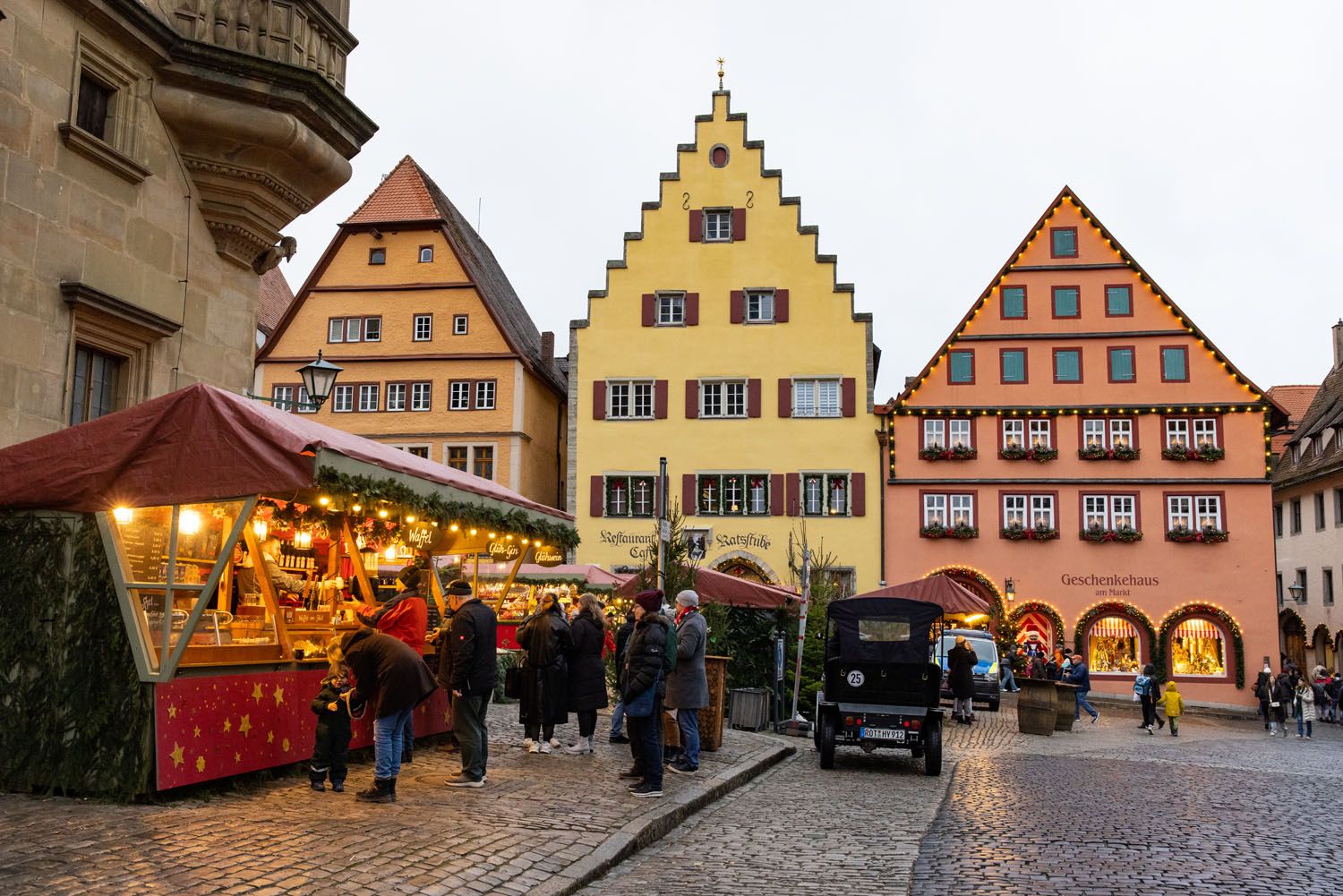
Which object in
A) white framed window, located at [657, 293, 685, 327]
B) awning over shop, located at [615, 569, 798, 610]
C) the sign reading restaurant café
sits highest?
white framed window, located at [657, 293, 685, 327]

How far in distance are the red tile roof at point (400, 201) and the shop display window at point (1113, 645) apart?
2356 cm

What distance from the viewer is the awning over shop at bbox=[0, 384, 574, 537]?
9359 mm

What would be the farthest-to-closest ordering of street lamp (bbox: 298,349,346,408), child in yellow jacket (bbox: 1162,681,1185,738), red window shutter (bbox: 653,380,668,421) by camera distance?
1. red window shutter (bbox: 653,380,668,421)
2. child in yellow jacket (bbox: 1162,681,1185,738)
3. street lamp (bbox: 298,349,346,408)

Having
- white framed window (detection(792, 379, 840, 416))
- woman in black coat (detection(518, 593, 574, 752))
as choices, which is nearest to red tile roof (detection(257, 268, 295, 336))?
white framed window (detection(792, 379, 840, 416))

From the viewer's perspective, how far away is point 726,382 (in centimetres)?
4056

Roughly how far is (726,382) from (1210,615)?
51.2 ft

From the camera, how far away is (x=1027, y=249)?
132ft

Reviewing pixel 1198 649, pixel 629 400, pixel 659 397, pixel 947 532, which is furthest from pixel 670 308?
pixel 1198 649

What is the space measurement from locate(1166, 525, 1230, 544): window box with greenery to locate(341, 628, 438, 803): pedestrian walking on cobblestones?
3281cm

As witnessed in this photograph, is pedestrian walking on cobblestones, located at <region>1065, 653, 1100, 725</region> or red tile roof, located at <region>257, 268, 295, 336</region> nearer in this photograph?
pedestrian walking on cobblestones, located at <region>1065, 653, 1100, 725</region>

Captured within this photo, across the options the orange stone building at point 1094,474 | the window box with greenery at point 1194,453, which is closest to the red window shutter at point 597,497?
the orange stone building at point 1094,474

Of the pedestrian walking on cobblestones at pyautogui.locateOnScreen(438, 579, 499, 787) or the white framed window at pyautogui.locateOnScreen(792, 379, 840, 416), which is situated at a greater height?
the white framed window at pyautogui.locateOnScreen(792, 379, 840, 416)

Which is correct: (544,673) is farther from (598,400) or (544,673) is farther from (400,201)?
(400,201)

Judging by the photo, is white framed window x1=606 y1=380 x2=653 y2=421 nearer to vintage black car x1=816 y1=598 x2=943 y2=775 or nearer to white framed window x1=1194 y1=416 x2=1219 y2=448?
white framed window x1=1194 y1=416 x2=1219 y2=448
